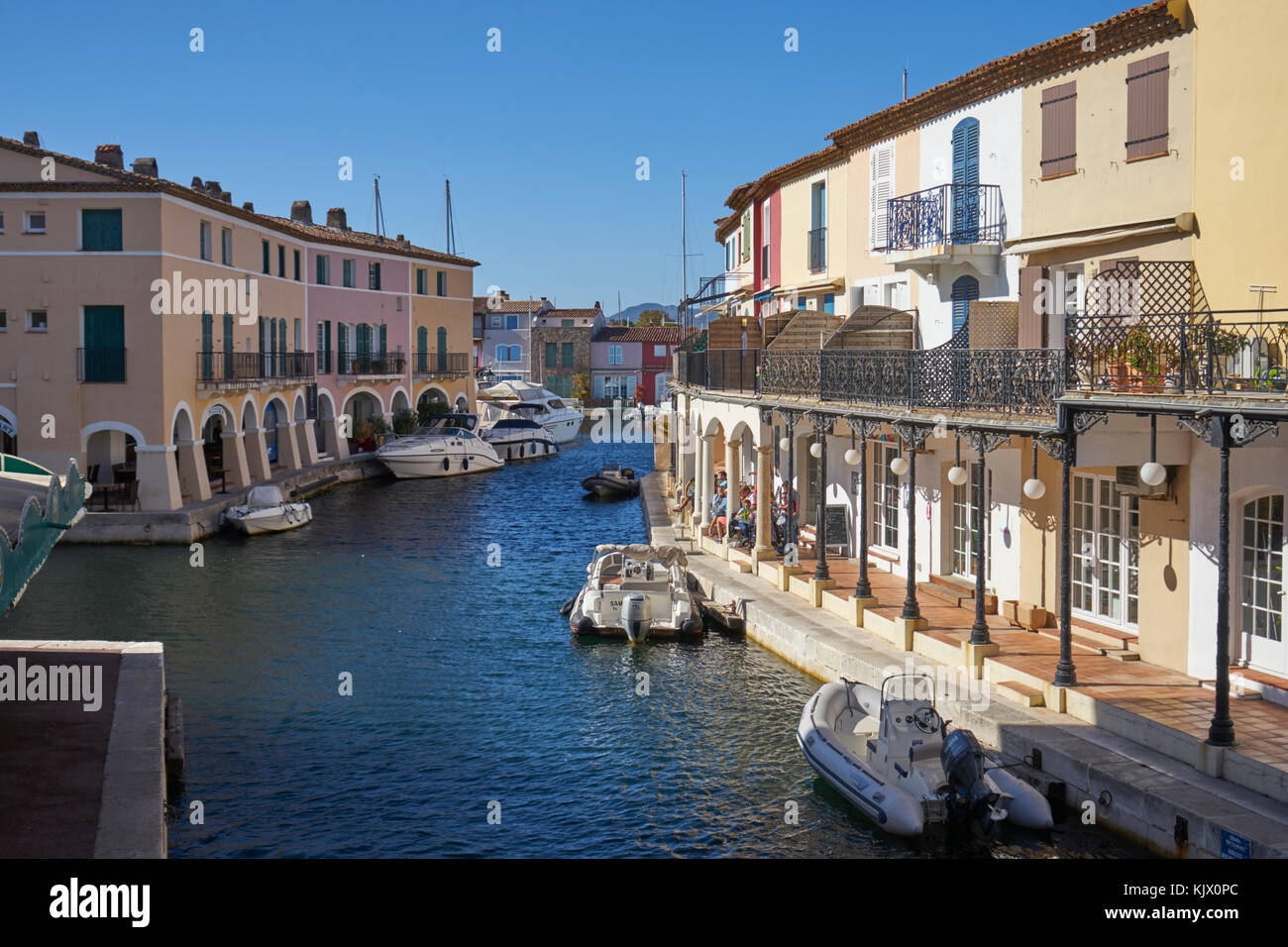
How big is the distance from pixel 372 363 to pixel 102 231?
23.1m

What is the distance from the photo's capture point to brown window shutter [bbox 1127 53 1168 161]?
16656 mm

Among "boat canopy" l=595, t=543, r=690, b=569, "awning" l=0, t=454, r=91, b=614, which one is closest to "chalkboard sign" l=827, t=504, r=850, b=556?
"boat canopy" l=595, t=543, r=690, b=569

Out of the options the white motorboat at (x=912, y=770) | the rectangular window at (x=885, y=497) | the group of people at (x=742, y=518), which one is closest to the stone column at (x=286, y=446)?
the group of people at (x=742, y=518)

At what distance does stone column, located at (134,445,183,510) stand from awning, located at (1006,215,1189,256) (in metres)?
25.2

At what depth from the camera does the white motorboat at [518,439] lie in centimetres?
6338

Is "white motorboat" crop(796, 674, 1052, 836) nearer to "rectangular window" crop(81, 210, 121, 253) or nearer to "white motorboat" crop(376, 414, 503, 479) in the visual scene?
"rectangular window" crop(81, 210, 121, 253)

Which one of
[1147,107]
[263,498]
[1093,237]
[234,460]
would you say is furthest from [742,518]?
[234,460]

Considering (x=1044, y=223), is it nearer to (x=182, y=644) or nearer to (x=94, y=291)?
(x=182, y=644)

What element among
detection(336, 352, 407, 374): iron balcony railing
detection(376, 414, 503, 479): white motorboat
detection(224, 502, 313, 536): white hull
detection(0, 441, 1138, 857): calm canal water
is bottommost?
detection(0, 441, 1138, 857): calm canal water

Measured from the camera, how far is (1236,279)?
15.3 metres

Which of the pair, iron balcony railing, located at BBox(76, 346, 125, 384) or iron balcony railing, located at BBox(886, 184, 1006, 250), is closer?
iron balcony railing, located at BBox(886, 184, 1006, 250)

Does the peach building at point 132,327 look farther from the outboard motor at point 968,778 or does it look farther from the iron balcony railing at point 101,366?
the outboard motor at point 968,778

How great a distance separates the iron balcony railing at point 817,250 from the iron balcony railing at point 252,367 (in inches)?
774
